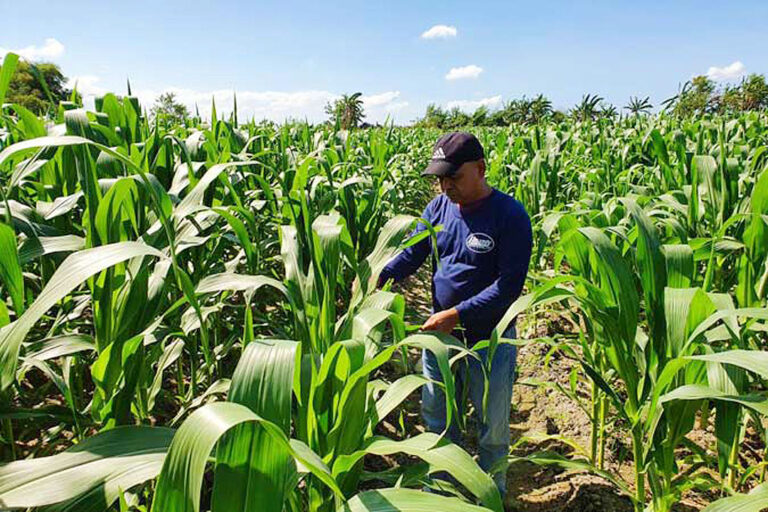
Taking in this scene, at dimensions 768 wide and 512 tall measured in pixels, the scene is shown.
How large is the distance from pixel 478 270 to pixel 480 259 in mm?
45

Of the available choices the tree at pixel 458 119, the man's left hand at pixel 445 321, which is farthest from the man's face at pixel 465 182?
the tree at pixel 458 119

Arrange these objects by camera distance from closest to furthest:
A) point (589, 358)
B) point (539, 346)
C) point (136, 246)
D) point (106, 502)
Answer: point (106, 502)
point (136, 246)
point (589, 358)
point (539, 346)

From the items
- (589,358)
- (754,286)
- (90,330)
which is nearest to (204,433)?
(589,358)

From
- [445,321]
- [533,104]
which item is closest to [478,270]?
[445,321]

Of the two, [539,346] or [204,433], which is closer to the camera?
[204,433]

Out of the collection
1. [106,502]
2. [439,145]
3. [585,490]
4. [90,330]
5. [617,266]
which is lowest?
[585,490]

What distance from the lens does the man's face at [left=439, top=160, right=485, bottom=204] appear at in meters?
1.79

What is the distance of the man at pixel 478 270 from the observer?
69.3 inches

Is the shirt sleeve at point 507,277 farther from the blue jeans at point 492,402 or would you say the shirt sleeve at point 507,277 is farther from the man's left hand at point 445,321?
the blue jeans at point 492,402

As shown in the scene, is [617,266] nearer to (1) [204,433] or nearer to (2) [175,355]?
(1) [204,433]

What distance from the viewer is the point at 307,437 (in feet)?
3.22

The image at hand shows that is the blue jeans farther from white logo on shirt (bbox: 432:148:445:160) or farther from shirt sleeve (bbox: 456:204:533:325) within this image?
white logo on shirt (bbox: 432:148:445:160)

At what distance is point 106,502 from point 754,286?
82.6 inches

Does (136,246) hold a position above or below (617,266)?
above
